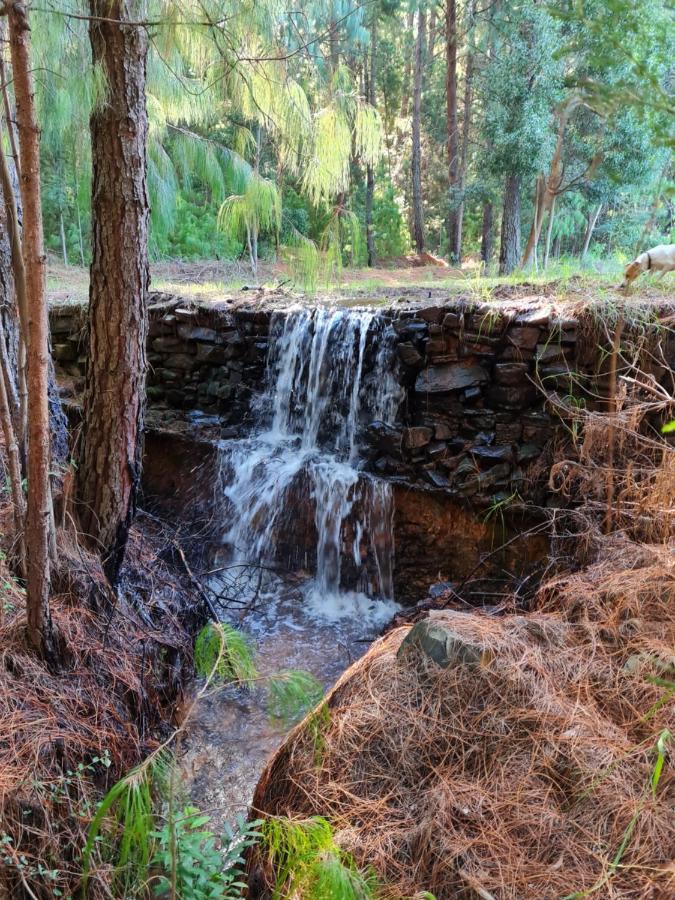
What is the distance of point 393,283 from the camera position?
7543 millimetres

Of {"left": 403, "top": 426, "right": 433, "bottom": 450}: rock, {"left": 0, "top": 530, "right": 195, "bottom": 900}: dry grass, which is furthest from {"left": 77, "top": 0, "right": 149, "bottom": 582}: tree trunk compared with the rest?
{"left": 403, "top": 426, "right": 433, "bottom": 450}: rock

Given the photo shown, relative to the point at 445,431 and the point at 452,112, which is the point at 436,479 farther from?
the point at 452,112

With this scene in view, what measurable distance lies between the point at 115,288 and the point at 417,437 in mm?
2362

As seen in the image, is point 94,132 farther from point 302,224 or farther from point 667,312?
point 302,224

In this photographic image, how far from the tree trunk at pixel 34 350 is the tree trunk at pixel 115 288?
0.56 meters

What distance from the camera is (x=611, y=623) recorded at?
2.26 meters

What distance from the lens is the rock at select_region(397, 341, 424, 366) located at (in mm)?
4402

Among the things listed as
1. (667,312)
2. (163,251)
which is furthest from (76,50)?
(163,251)

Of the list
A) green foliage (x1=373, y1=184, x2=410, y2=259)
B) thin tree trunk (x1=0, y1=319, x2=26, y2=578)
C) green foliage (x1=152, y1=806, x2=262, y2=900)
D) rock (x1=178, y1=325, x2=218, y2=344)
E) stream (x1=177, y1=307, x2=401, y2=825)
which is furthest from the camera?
green foliage (x1=373, y1=184, x2=410, y2=259)

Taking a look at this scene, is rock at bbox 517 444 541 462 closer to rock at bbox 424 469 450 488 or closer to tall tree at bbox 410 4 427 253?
rock at bbox 424 469 450 488

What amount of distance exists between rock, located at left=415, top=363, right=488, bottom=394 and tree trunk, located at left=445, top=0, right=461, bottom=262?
16.6 ft

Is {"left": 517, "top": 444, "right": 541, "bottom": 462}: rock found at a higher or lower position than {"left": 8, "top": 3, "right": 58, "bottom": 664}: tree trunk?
lower

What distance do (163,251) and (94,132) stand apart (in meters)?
7.90

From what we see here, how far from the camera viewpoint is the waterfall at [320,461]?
439 cm
